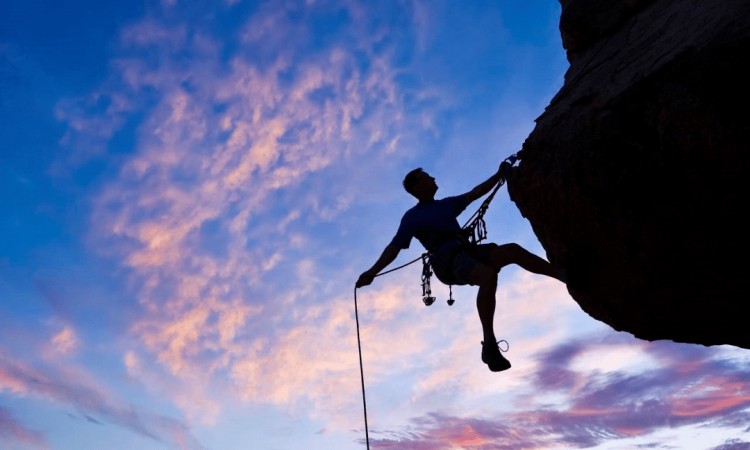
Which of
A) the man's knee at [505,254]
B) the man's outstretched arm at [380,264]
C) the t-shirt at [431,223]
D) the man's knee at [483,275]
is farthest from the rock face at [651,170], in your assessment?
the man's outstretched arm at [380,264]

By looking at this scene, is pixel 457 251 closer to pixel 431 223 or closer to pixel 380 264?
pixel 431 223

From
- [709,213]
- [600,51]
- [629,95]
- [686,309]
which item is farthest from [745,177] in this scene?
[600,51]

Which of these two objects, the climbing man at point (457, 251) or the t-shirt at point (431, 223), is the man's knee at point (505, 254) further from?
the t-shirt at point (431, 223)

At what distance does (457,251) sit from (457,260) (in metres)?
0.15

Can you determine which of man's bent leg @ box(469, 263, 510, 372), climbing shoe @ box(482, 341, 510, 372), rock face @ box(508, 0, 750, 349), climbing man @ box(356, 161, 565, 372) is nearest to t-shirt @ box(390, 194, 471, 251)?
climbing man @ box(356, 161, 565, 372)

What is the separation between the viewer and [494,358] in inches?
243

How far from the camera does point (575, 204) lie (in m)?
5.64

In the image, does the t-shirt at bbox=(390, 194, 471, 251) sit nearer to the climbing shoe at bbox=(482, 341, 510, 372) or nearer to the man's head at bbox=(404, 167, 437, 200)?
the man's head at bbox=(404, 167, 437, 200)

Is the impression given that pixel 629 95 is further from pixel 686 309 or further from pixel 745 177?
pixel 686 309

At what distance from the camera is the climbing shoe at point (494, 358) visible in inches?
242

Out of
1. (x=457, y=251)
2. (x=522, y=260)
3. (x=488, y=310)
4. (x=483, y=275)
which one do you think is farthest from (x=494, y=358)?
(x=457, y=251)

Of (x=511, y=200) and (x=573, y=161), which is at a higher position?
(x=511, y=200)

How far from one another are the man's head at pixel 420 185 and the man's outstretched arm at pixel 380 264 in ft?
2.53

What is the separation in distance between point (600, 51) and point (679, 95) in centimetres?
167
